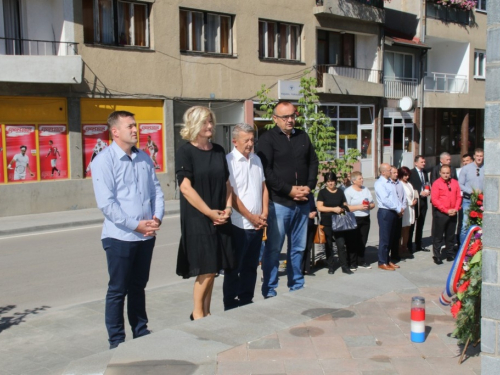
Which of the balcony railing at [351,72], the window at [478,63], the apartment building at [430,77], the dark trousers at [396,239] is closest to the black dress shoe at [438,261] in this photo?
the dark trousers at [396,239]

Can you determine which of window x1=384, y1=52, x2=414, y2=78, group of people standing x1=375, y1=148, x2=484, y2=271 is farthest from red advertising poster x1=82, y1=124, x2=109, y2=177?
window x1=384, y1=52, x2=414, y2=78

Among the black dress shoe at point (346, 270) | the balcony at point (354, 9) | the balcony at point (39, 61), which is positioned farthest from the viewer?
the balcony at point (354, 9)

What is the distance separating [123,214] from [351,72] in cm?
2347

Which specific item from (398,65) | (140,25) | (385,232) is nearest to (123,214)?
(385,232)

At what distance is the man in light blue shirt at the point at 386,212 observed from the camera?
29.5 ft

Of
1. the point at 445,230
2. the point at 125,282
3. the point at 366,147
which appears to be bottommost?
the point at 445,230

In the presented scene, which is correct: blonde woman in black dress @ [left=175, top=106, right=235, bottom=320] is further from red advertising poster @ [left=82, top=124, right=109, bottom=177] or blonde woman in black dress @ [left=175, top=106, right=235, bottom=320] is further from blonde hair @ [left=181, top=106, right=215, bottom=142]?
red advertising poster @ [left=82, top=124, right=109, bottom=177]

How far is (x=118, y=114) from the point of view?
5270 millimetres

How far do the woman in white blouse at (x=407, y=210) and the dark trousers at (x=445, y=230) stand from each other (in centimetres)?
44

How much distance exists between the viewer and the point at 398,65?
30.0 meters

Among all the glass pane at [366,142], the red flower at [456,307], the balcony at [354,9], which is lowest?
the red flower at [456,307]

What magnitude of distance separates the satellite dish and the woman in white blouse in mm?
19328

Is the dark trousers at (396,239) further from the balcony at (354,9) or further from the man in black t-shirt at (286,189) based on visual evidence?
the balcony at (354,9)

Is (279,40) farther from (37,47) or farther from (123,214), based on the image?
(123,214)
